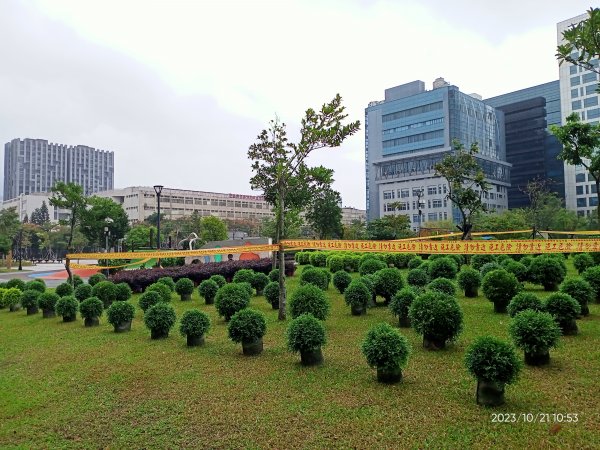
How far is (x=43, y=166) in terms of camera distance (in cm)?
13388

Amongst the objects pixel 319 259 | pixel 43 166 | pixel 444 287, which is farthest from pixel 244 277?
pixel 43 166

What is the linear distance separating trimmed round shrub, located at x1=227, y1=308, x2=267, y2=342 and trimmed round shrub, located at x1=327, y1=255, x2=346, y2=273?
1202 cm

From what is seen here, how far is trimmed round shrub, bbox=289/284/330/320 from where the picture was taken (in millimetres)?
8398

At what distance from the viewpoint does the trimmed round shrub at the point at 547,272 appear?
428 inches

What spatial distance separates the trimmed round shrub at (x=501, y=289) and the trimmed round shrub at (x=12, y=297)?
1406cm

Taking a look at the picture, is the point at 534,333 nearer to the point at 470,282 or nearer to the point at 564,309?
the point at 564,309

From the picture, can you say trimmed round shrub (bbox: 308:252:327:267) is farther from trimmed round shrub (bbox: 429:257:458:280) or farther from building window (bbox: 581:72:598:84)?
building window (bbox: 581:72:598:84)

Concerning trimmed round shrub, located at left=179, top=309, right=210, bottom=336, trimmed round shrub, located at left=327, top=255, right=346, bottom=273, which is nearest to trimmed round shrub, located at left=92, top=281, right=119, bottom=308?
trimmed round shrub, located at left=179, top=309, right=210, bottom=336

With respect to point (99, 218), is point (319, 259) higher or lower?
lower

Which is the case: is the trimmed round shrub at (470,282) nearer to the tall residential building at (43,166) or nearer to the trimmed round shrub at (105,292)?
the trimmed round shrub at (105,292)

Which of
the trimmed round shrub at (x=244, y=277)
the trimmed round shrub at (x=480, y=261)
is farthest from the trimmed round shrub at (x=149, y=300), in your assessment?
the trimmed round shrub at (x=480, y=261)

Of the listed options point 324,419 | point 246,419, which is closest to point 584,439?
point 324,419

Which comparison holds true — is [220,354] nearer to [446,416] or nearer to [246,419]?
[246,419]

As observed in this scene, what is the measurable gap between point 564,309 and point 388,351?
352 centimetres
